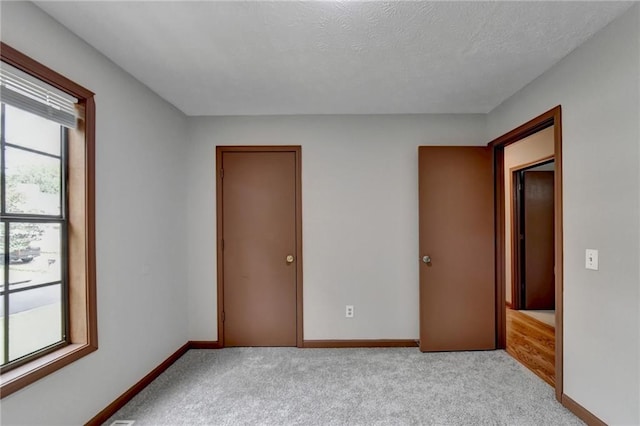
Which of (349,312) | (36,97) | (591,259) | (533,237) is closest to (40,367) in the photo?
(36,97)

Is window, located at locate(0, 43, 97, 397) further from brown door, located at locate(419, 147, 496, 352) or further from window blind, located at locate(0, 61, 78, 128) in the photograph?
brown door, located at locate(419, 147, 496, 352)

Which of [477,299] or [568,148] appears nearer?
[568,148]

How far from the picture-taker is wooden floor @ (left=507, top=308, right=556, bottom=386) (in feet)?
8.57

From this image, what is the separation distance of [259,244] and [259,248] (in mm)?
42

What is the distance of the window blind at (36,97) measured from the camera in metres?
1.42

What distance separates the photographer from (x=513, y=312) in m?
4.14

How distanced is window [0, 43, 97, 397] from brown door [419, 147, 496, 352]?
271 centimetres

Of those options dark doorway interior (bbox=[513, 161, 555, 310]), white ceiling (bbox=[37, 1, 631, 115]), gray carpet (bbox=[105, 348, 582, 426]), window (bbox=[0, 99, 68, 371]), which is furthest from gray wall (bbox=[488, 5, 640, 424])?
window (bbox=[0, 99, 68, 371])

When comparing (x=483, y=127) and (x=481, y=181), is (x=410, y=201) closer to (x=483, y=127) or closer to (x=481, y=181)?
(x=481, y=181)

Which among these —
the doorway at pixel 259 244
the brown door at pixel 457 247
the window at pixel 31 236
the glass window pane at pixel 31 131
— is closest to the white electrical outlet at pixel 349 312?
the doorway at pixel 259 244

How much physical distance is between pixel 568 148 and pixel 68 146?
127 inches

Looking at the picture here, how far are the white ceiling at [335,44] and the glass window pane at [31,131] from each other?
56 centimetres

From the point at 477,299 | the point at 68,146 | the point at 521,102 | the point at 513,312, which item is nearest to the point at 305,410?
the point at 477,299

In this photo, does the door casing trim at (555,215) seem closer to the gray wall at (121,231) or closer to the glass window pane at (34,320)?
the gray wall at (121,231)
